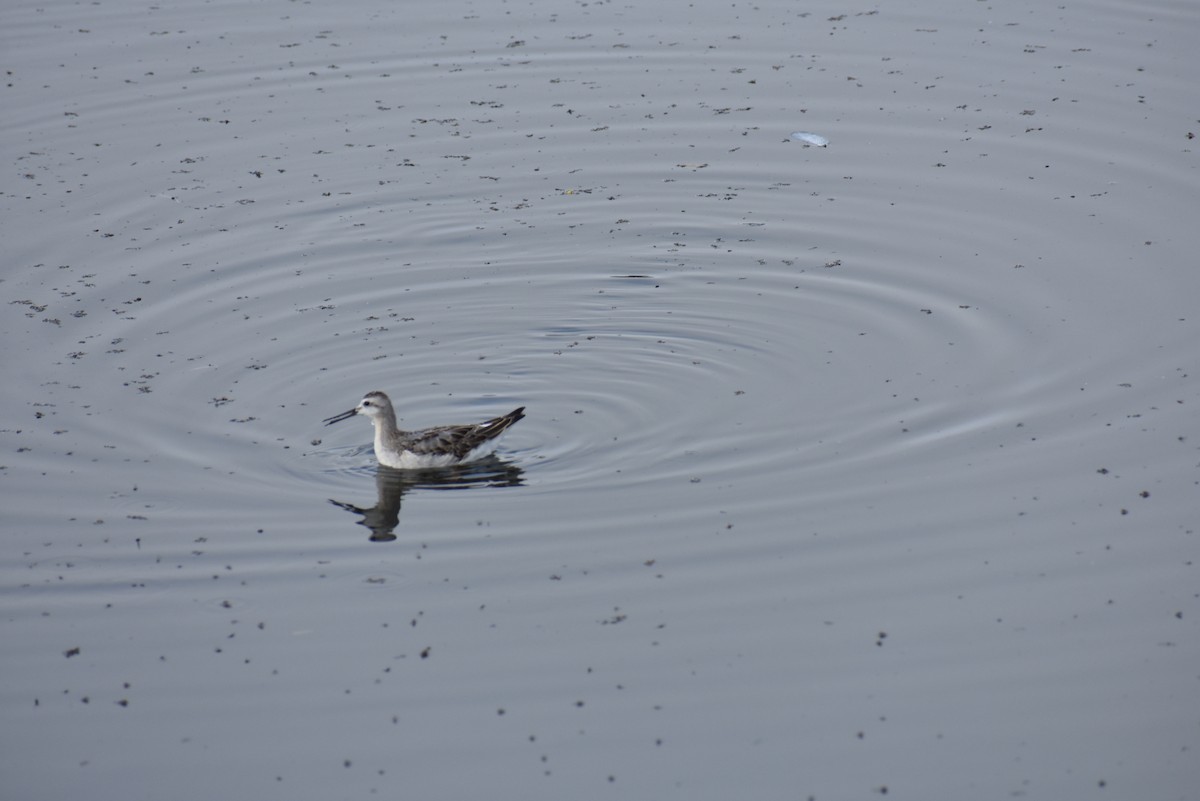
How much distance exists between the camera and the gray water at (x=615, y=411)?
1115 cm

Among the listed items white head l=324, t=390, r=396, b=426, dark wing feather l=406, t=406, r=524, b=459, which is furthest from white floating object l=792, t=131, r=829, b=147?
white head l=324, t=390, r=396, b=426

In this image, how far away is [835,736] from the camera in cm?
1087

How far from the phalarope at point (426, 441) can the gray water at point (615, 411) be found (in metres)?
0.24

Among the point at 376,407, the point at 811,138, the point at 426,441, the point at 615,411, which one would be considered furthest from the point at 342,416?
the point at 811,138

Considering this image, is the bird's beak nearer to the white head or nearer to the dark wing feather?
the white head

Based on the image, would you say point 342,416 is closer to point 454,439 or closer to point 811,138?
point 454,439

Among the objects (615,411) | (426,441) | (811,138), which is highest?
(811,138)

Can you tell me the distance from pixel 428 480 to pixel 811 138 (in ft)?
36.5

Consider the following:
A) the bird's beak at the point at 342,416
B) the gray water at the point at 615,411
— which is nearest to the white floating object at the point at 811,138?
the gray water at the point at 615,411

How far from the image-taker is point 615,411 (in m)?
16.2

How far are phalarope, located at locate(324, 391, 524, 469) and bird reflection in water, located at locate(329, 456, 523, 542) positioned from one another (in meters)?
0.08

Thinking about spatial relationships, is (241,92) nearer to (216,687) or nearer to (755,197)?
(755,197)

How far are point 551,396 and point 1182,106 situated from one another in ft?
43.0

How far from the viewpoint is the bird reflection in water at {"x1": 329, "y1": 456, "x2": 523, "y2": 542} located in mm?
14602
